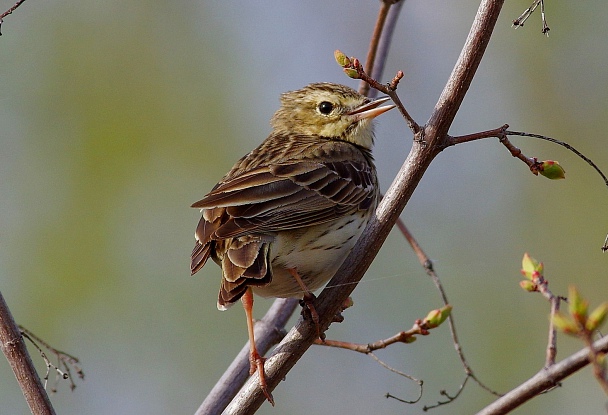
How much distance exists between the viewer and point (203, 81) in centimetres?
1051

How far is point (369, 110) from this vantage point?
5.88m

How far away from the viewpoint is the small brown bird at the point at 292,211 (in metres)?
4.44

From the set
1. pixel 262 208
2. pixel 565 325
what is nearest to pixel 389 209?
pixel 262 208

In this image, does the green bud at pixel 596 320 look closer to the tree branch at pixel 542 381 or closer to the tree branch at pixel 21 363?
the tree branch at pixel 542 381

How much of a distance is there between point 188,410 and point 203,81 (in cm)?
388

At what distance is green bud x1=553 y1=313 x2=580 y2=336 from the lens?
2.48 metres

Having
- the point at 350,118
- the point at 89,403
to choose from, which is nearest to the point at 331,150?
the point at 350,118

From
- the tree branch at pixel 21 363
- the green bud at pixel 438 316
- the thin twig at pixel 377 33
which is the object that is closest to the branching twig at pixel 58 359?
the tree branch at pixel 21 363

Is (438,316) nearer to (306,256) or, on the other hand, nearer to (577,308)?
(306,256)

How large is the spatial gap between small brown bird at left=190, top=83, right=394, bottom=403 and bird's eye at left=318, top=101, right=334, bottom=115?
2.0 inches

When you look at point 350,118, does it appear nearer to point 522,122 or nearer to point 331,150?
point 331,150

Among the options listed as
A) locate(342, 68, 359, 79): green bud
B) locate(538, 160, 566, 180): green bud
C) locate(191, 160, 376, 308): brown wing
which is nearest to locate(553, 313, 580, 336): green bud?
locate(538, 160, 566, 180): green bud

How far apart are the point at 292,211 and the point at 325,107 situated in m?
1.59

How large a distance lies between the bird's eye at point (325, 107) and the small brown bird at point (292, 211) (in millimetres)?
50
